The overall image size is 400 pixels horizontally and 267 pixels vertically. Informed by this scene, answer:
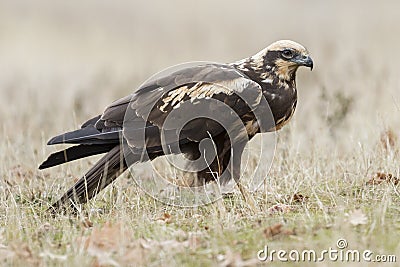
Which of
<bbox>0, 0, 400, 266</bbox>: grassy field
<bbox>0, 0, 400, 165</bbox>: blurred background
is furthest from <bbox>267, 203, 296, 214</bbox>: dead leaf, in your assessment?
<bbox>0, 0, 400, 165</bbox>: blurred background

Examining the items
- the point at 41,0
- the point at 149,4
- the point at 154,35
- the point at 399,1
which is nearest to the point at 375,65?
the point at 154,35

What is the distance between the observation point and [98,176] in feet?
20.3

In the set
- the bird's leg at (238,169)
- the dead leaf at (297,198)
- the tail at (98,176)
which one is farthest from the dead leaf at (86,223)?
the dead leaf at (297,198)

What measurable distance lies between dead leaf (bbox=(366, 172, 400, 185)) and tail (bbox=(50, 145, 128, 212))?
7.10 ft

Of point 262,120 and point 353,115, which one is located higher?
point 262,120

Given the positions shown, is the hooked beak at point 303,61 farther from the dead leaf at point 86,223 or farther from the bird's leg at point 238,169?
the dead leaf at point 86,223

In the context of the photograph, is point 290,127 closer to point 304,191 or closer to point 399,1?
point 304,191

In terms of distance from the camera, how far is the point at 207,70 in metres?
6.18

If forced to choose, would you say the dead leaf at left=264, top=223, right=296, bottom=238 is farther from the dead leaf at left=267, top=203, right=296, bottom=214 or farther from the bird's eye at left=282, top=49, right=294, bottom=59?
the bird's eye at left=282, top=49, right=294, bottom=59

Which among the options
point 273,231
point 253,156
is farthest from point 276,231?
point 253,156

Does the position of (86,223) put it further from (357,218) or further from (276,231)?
(357,218)

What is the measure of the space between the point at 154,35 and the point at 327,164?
37.7ft

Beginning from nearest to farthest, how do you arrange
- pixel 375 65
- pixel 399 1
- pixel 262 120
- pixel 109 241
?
pixel 109 241 < pixel 262 120 < pixel 375 65 < pixel 399 1

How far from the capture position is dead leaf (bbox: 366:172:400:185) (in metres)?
6.26
